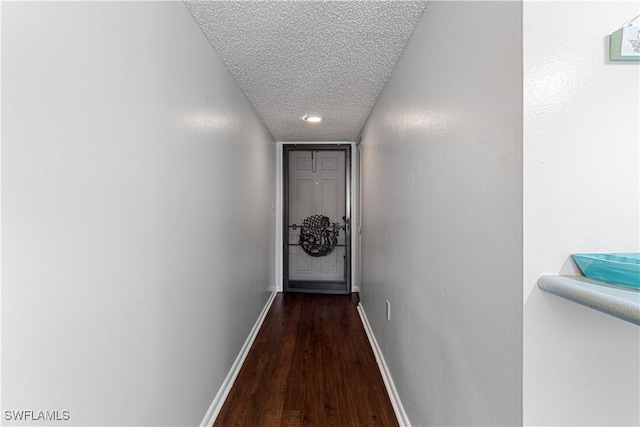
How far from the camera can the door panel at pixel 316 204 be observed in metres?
4.27

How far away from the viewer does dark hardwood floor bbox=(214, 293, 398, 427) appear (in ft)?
5.50

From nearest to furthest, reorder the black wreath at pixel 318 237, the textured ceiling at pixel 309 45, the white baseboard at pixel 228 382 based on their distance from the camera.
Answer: the textured ceiling at pixel 309 45 < the white baseboard at pixel 228 382 < the black wreath at pixel 318 237

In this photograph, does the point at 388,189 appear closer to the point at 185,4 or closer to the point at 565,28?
the point at 565,28

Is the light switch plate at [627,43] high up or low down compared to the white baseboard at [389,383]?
up

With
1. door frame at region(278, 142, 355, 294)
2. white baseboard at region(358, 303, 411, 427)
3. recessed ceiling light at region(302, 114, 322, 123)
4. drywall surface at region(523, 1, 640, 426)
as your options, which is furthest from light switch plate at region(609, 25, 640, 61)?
door frame at region(278, 142, 355, 294)

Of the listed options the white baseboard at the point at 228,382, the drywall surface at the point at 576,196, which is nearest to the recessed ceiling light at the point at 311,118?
the white baseboard at the point at 228,382

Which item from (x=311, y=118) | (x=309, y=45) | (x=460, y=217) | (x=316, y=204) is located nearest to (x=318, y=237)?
(x=316, y=204)

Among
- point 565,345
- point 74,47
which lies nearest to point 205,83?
point 74,47

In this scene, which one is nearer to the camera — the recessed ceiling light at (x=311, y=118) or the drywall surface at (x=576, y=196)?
the drywall surface at (x=576, y=196)

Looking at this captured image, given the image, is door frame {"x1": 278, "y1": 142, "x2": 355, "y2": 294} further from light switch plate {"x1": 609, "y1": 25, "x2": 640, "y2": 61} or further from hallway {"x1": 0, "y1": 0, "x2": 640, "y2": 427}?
light switch plate {"x1": 609, "y1": 25, "x2": 640, "y2": 61}

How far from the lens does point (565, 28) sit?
71 centimetres

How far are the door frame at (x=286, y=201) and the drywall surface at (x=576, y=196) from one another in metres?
3.39

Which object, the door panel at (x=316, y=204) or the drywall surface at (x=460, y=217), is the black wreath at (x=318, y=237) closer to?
the door panel at (x=316, y=204)

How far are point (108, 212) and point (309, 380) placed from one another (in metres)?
1.76
